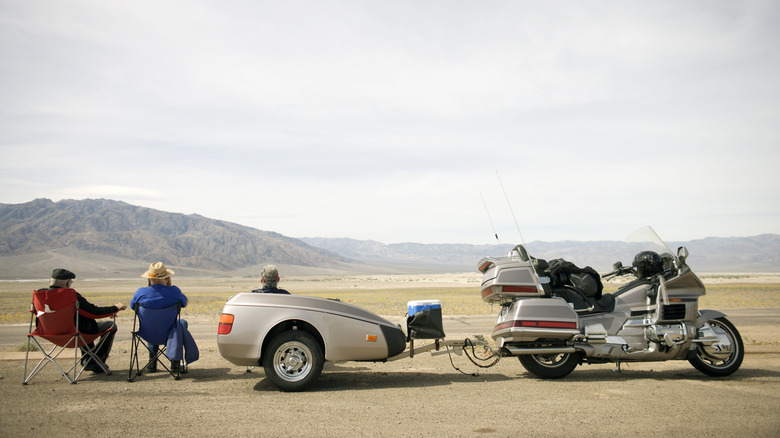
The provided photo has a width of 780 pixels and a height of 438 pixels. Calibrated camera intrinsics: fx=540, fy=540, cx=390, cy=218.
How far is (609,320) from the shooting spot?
8211mm

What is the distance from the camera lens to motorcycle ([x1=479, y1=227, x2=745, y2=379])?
7988mm

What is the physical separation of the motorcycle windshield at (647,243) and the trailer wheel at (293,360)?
17.2 feet

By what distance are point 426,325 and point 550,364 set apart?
2.00 m

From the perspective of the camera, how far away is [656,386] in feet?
24.9

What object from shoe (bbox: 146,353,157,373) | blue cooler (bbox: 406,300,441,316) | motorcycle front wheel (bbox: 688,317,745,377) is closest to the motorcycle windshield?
motorcycle front wheel (bbox: 688,317,745,377)

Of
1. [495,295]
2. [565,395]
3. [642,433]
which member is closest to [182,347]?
[495,295]

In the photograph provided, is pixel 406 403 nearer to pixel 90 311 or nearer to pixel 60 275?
pixel 90 311

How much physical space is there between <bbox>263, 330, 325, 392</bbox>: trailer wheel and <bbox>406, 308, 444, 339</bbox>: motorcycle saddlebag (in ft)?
4.92

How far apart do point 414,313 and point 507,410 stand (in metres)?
2.28

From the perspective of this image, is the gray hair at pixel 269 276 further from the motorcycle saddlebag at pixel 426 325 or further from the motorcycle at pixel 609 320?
the motorcycle at pixel 609 320

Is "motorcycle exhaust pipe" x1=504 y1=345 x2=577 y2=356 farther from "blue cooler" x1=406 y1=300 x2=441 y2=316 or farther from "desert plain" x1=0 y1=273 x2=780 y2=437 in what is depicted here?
"blue cooler" x1=406 y1=300 x2=441 y2=316

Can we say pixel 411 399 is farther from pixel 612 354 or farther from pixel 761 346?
pixel 761 346

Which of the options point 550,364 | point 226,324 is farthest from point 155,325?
point 550,364

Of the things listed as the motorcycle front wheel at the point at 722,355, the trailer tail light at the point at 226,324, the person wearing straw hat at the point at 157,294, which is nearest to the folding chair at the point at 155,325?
the person wearing straw hat at the point at 157,294
